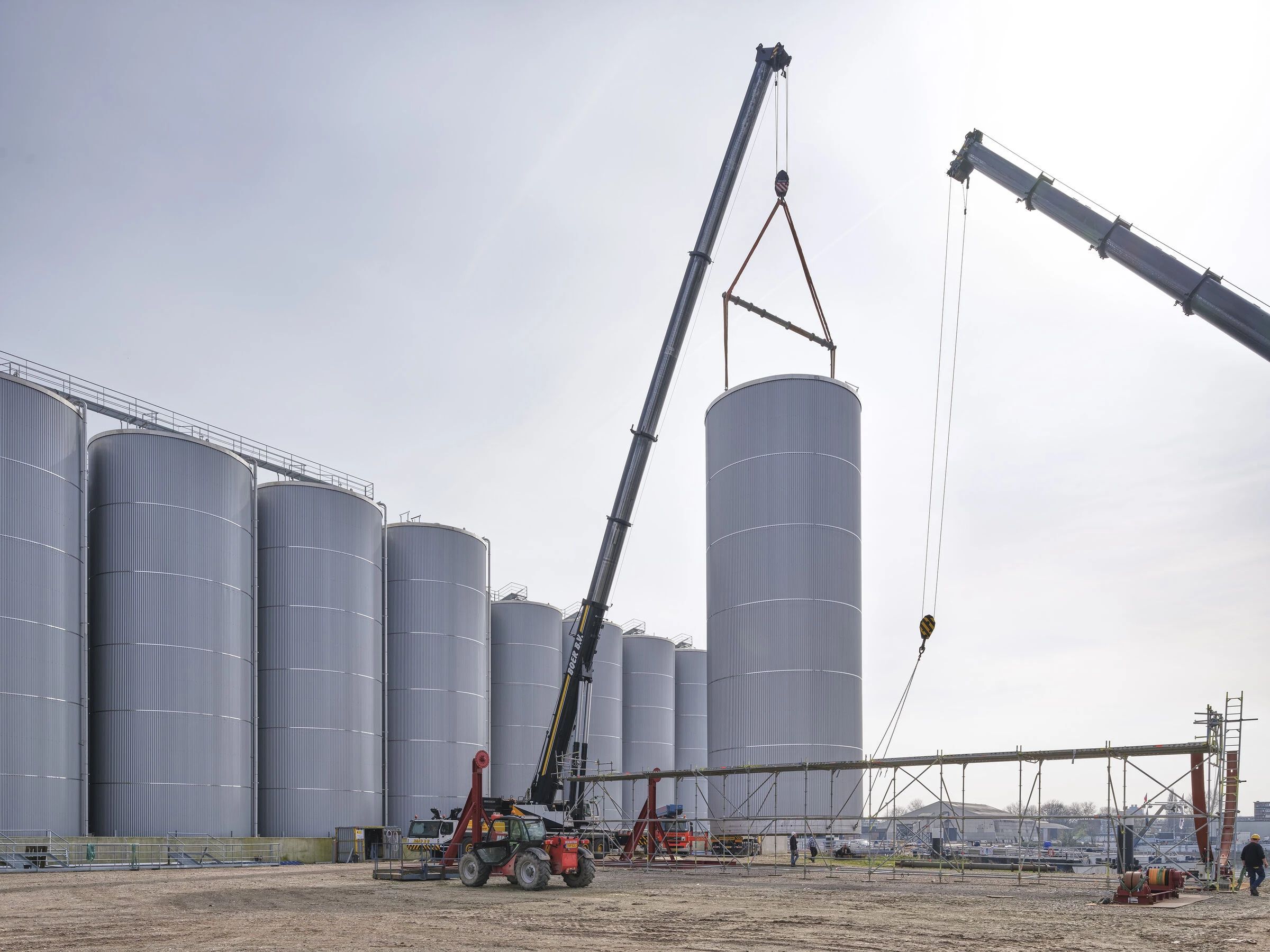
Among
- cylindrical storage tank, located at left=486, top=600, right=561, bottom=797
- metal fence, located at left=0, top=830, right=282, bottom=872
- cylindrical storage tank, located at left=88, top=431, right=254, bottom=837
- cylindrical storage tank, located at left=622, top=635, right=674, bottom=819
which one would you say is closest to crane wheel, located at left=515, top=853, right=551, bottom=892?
metal fence, located at left=0, top=830, right=282, bottom=872

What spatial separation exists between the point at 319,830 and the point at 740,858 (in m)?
18.8

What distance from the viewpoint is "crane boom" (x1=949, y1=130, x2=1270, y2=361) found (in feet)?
81.0

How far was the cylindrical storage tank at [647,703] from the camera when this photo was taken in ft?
246

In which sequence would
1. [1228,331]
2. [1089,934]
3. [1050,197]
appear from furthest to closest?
[1050,197], [1228,331], [1089,934]

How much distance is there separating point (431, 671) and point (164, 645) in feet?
48.5

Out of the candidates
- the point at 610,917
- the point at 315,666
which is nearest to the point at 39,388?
the point at 315,666

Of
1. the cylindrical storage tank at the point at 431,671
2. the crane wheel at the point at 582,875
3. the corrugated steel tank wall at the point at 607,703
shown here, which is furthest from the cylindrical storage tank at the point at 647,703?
the crane wheel at the point at 582,875

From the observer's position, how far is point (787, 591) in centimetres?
3984

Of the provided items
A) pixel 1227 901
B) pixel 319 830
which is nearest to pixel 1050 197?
pixel 1227 901

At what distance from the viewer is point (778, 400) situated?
136ft

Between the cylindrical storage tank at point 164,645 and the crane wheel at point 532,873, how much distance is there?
19.4m

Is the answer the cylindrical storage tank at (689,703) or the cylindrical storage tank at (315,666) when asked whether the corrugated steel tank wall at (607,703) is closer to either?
the cylindrical storage tank at (689,703)

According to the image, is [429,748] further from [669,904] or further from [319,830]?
[669,904]

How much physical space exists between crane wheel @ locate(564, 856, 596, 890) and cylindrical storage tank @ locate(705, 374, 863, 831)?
12207 mm
